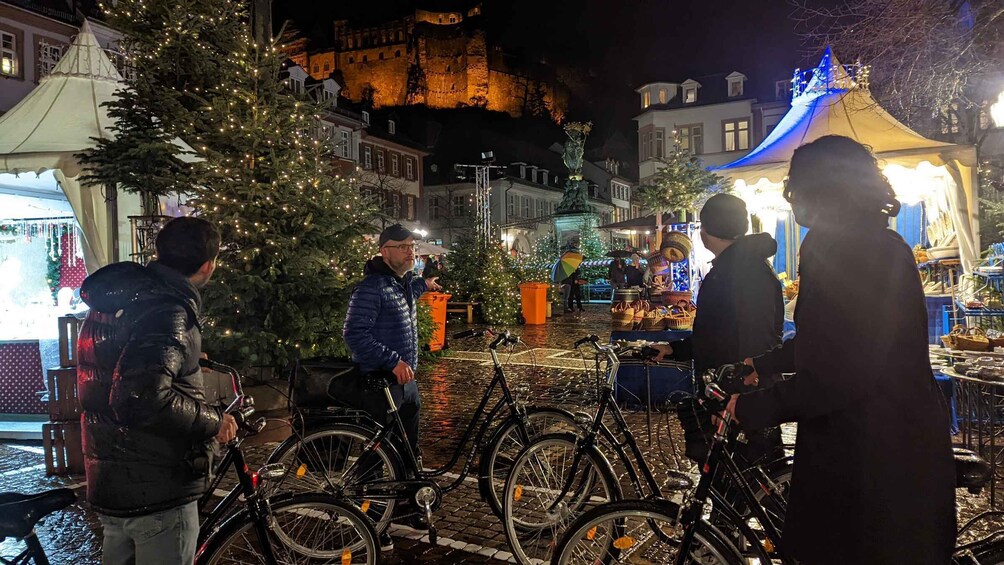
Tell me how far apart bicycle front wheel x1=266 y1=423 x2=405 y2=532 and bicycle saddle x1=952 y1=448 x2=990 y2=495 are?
9.85ft

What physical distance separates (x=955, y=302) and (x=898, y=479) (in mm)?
8581

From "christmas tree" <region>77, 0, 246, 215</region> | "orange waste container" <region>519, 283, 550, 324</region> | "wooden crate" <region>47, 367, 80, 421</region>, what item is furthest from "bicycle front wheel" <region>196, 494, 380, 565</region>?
"orange waste container" <region>519, 283, 550, 324</region>

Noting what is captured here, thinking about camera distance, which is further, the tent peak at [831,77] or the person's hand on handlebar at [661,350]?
the tent peak at [831,77]

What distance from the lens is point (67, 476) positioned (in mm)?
6094

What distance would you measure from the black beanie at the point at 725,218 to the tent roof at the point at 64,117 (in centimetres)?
794

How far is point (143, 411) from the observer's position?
2271 mm

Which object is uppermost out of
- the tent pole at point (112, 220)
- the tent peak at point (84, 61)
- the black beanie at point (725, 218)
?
→ the tent peak at point (84, 61)

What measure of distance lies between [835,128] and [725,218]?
8411 mm

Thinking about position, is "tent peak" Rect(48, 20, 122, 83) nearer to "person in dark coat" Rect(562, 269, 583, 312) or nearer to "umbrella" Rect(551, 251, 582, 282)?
"umbrella" Rect(551, 251, 582, 282)

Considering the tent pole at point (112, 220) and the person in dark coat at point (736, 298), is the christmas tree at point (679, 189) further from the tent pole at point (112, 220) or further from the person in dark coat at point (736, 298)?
the person in dark coat at point (736, 298)

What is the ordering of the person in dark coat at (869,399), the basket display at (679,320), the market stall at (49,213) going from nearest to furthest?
the person in dark coat at (869,399)
the market stall at (49,213)
the basket display at (679,320)

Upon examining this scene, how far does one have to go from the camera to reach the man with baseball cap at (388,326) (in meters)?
4.28

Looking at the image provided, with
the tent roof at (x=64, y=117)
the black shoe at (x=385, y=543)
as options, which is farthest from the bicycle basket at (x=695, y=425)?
the tent roof at (x=64, y=117)

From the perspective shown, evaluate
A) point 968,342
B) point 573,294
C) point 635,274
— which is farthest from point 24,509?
point 573,294
